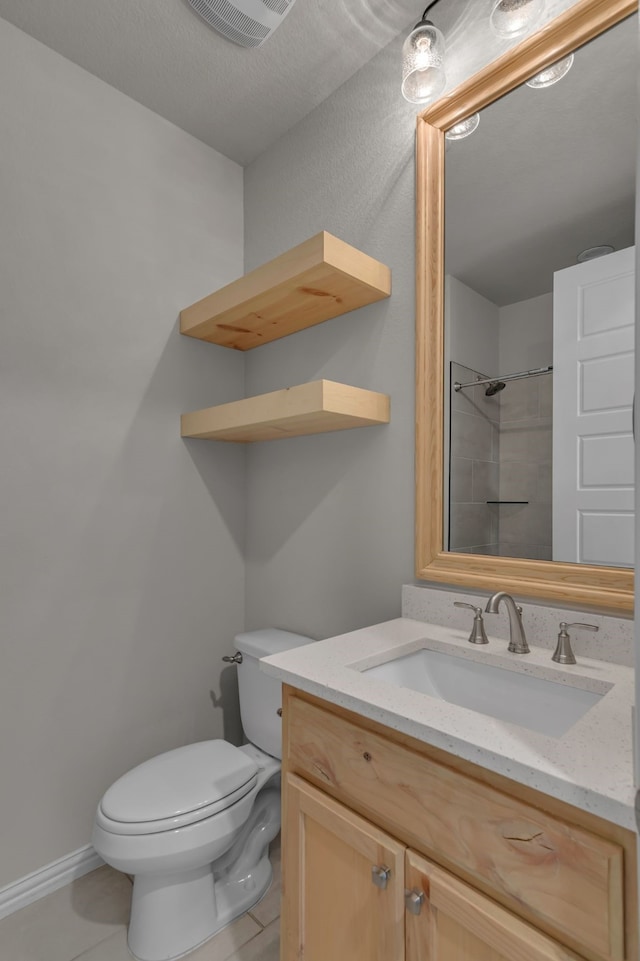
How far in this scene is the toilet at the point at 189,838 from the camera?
4.03 ft

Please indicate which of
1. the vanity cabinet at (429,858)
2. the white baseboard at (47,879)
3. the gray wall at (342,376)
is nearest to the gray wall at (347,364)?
the gray wall at (342,376)

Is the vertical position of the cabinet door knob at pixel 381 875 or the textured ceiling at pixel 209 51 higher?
the textured ceiling at pixel 209 51

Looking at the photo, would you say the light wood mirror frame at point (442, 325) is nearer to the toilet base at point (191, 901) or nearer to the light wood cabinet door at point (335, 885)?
the light wood cabinet door at point (335, 885)

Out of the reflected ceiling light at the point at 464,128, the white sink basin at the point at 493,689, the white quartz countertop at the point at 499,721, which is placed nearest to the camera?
the white quartz countertop at the point at 499,721

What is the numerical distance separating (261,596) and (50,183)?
163 centimetres

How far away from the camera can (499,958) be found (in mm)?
709

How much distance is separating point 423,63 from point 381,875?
1843 mm

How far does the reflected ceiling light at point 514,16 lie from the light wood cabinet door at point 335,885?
5.92 ft

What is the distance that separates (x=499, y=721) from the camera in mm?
780

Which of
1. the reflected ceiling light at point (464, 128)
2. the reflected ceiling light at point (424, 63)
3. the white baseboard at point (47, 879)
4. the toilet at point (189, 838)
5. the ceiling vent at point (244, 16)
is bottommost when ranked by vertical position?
the white baseboard at point (47, 879)

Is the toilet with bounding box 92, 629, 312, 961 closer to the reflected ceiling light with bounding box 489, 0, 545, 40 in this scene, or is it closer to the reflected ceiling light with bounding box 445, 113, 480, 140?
the reflected ceiling light with bounding box 445, 113, 480, 140

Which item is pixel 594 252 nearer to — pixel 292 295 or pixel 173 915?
pixel 292 295

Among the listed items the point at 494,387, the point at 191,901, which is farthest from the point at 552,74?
the point at 191,901

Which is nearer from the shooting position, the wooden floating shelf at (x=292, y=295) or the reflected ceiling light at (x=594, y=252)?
the reflected ceiling light at (x=594, y=252)
